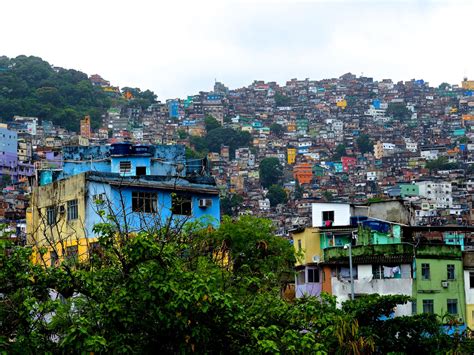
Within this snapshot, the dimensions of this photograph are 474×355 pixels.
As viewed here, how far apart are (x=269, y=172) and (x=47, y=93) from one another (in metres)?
37.4

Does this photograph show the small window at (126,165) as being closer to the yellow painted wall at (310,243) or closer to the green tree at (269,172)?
the yellow painted wall at (310,243)

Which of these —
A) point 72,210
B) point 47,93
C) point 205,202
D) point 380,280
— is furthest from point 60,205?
point 47,93

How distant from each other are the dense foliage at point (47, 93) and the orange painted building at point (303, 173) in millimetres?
32775

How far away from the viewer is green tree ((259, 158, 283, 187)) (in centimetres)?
15225

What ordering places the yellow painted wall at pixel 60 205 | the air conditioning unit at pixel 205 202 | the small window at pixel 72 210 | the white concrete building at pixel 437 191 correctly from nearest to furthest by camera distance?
the yellow painted wall at pixel 60 205
the small window at pixel 72 210
the air conditioning unit at pixel 205 202
the white concrete building at pixel 437 191

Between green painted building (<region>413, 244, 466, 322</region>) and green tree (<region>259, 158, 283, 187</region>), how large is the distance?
11682 cm

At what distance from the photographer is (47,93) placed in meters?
166

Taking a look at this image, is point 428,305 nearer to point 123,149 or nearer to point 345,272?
point 345,272

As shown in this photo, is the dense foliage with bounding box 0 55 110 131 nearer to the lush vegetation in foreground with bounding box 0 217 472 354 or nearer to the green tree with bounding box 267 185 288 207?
the green tree with bounding box 267 185 288 207

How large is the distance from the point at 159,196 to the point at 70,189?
2.56 m

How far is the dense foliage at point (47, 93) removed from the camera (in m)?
159

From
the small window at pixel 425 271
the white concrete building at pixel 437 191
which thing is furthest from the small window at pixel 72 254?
the white concrete building at pixel 437 191

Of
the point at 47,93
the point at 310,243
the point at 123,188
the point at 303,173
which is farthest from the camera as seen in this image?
the point at 47,93

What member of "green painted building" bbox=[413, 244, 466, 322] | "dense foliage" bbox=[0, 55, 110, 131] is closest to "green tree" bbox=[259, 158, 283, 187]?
"dense foliage" bbox=[0, 55, 110, 131]
